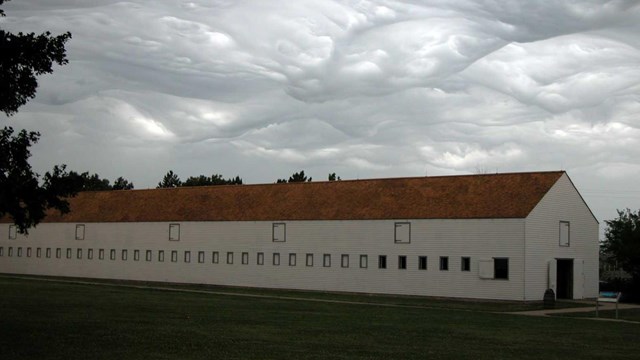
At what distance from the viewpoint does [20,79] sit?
23.6m

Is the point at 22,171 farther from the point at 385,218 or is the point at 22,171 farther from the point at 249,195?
the point at 249,195

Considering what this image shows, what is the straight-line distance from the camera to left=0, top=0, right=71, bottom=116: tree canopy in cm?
2316

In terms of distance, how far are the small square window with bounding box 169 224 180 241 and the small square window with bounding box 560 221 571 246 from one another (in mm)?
31618

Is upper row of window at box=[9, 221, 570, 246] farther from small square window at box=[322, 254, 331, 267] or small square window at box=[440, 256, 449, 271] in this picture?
small square window at box=[322, 254, 331, 267]

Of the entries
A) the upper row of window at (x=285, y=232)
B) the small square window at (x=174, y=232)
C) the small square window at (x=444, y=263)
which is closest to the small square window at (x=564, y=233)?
the upper row of window at (x=285, y=232)

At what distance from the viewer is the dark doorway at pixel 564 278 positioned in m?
57.7

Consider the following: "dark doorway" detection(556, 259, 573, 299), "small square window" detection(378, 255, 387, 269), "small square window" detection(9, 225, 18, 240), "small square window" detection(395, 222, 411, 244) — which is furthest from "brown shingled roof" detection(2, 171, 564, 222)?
"dark doorway" detection(556, 259, 573, 299)

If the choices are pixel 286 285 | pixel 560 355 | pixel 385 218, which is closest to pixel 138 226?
pixel 286 285

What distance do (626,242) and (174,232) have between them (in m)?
35.7

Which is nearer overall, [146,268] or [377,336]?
[377,336]

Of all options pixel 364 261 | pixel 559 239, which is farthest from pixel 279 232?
pixel 559 239

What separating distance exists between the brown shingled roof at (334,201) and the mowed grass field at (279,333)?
17143 mm

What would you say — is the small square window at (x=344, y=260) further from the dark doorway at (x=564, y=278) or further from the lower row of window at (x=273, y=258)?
the dark doorway at (x=564, y=278)

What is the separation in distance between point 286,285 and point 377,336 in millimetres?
38082
